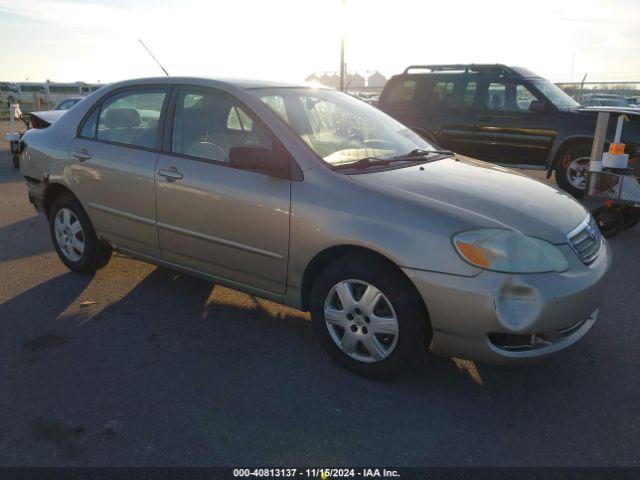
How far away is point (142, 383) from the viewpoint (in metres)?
3.04

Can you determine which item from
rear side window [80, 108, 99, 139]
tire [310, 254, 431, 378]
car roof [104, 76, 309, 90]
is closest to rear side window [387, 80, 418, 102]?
car roof [104, 76, 309, 90]

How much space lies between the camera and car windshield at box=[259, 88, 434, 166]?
3.46 meters

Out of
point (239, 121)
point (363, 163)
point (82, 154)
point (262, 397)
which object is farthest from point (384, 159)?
point (82, 154)

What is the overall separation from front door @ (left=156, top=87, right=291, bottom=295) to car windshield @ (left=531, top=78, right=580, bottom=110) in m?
6.62

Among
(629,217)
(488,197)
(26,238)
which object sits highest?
(488,197)

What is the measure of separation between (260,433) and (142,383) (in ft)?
2.75

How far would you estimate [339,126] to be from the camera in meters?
3.84

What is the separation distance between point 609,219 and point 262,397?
4808mm

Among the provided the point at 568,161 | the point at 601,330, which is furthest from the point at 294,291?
the point at 568,161

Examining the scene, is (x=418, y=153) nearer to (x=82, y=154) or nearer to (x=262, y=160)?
(x=262, y=160)

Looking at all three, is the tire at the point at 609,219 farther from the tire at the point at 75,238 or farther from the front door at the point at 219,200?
the tire at the point at 75,238

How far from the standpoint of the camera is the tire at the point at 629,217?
6.12 metres

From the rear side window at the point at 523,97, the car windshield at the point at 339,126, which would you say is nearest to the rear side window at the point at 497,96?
the rear side window at the point at 523,97

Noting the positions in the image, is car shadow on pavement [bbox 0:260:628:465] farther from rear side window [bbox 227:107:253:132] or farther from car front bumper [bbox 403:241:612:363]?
rear side window [bbox 227:107:253:132]
